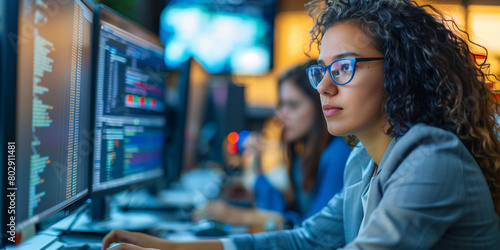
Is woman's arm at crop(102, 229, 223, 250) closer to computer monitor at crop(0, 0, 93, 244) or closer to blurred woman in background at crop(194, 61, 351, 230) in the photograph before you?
computer monitor at crop(0, 0, 93, 244)

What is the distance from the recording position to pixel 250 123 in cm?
264

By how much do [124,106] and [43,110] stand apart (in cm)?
49

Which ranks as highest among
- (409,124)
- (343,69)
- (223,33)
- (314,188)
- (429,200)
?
(223,33)

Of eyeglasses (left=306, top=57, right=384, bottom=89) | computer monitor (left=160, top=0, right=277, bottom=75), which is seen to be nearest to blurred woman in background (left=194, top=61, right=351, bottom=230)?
eyeglasses (left=306, top=57, right=384, bottom=89)

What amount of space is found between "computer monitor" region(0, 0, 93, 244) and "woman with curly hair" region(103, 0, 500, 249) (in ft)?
0.72

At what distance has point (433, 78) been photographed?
799 millimetres

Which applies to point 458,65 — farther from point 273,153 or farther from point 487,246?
point 273,153

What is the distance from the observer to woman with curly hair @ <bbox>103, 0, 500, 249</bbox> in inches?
25.5

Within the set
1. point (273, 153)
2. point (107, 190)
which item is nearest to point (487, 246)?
point (107, 190)

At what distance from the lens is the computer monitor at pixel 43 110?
589mm

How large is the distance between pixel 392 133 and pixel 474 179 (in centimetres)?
18

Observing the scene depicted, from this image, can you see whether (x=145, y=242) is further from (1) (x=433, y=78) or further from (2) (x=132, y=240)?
(1) (x=433, y=78)

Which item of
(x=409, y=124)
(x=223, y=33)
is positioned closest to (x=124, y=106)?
(x=409, y=124)

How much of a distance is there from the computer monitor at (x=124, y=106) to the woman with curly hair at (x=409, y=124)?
271mm
